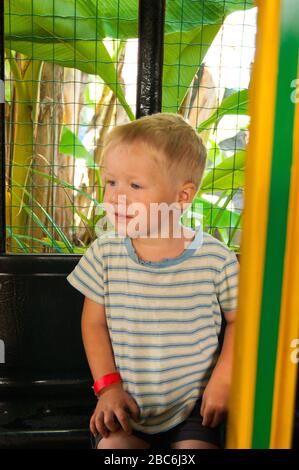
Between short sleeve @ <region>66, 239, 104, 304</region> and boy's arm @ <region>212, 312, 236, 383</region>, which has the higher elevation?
short sleeve @ <region>66, 239, 104, 304</region>

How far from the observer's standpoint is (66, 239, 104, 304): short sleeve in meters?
0.84

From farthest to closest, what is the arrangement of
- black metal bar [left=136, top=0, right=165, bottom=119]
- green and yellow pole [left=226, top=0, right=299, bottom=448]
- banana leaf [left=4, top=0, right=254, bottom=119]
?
1. banana leaf [left=4, top=0, right=254, bottom=119]
2. black metal bar [left=136, top=0, right=165, bottom=119]
3. green and yellow pole [left=226, top=0, right=299, bottom=448]

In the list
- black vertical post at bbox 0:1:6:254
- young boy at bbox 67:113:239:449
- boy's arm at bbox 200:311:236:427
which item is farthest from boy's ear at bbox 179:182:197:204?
black vertical post at bbox 0:1:6:254

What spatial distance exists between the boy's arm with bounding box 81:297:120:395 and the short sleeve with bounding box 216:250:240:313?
173 millimetres

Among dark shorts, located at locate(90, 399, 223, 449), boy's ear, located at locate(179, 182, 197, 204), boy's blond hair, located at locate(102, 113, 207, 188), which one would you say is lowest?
dark shorts, located at locate(90, 399, 223, 449)

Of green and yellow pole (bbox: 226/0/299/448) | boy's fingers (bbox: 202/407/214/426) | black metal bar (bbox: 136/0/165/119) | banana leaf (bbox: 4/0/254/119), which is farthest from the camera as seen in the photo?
banana leaf (bbox: 4/0/254/119)

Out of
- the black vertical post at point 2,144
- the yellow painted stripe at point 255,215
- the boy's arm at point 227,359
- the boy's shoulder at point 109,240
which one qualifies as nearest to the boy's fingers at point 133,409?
the boy's arm at point 227,359

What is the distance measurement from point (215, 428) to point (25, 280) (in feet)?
1.58

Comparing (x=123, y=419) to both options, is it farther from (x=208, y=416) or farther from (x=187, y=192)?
(x=187, y=192)

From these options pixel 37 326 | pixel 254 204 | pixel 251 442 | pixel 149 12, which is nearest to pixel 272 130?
pixel 254 204

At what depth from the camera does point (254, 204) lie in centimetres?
45

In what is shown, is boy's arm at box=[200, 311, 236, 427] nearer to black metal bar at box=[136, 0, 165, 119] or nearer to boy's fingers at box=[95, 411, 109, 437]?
boy's fingers at box=[95, 411, 109, 437]

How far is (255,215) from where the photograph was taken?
447 mm

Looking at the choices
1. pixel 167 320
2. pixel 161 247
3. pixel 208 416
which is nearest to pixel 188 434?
pixel 208 416
